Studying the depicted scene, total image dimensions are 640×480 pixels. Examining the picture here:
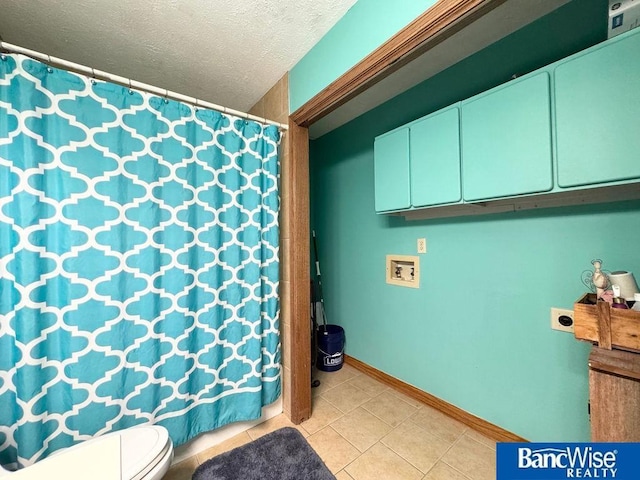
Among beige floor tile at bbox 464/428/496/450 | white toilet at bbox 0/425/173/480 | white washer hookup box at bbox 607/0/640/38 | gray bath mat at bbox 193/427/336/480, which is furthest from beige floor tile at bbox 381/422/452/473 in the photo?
white washer hookup box at bbox 607/0/640/38

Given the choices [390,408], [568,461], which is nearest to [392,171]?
[568,461]

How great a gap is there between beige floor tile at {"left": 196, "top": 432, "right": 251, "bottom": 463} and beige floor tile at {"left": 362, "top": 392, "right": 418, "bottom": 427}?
828 mm

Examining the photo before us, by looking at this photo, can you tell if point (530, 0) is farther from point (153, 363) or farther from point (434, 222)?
point (153, 363)

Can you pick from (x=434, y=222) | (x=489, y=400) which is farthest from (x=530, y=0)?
(x=489, y=400)

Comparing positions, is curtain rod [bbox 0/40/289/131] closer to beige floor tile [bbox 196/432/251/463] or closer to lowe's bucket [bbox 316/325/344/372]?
lowe's bucket [bbox 316/325/344/372]

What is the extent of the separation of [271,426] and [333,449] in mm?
432

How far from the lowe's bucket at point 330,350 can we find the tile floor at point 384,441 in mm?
371

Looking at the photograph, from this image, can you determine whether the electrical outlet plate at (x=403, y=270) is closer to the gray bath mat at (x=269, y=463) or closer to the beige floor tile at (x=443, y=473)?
the beige floor tile at (x=443, y=473)

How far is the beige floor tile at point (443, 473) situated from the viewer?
123 cm

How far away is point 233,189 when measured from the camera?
1.47 metres

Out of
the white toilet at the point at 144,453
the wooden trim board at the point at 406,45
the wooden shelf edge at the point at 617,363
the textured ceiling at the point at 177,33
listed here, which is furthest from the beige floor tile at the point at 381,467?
the textured ceiling at the point at 177,33

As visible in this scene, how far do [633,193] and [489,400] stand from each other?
1.29m

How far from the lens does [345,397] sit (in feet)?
6.24

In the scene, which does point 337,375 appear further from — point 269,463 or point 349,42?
point 349,42
